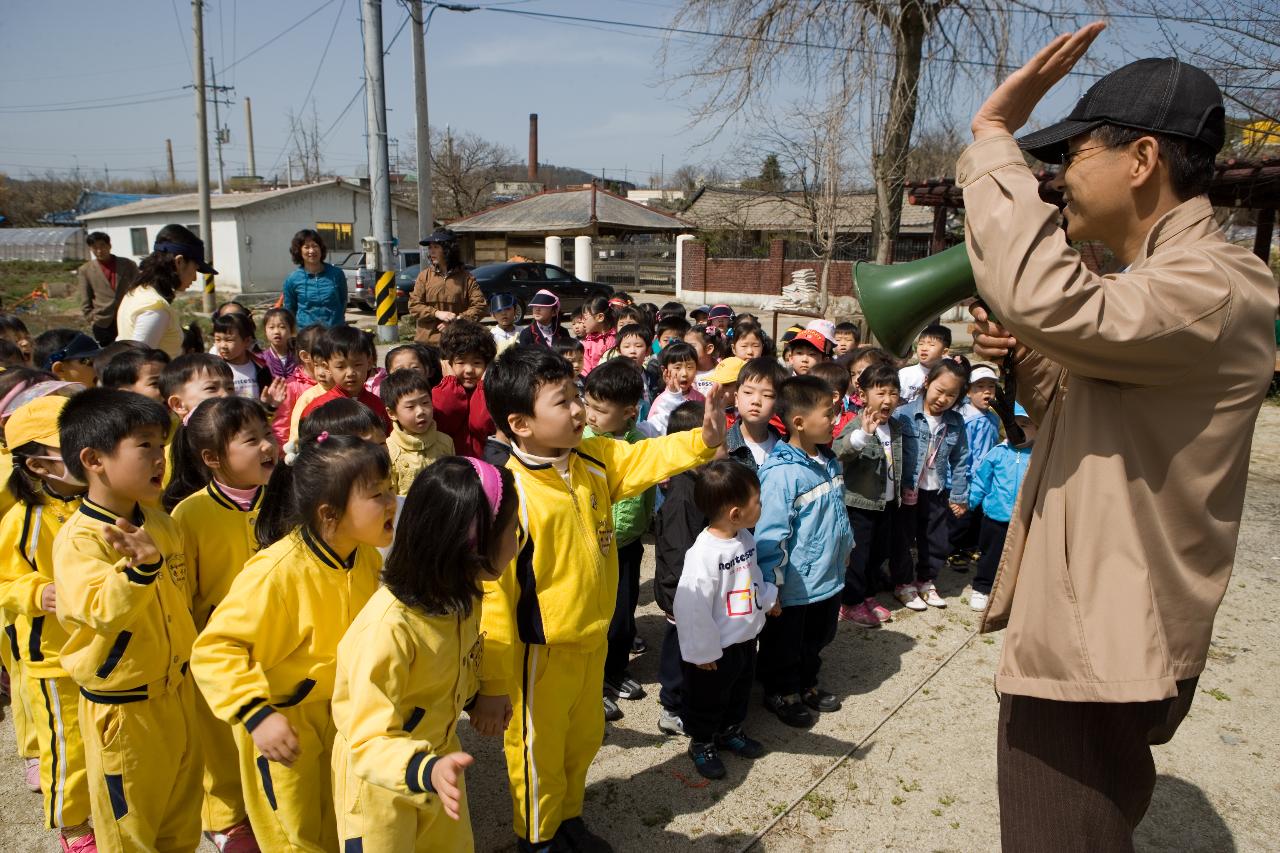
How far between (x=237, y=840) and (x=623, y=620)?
1.61 m

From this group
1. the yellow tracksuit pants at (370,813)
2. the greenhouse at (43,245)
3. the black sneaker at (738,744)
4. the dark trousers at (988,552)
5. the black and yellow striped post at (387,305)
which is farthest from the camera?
the greenhouse at (43,245)

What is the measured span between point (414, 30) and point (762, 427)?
11.8m

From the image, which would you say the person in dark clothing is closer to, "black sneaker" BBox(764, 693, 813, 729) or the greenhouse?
"black sneaker" BBox(764, 693, 813, 729)

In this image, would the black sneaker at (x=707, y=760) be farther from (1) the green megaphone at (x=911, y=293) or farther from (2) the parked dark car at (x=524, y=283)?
(2) the parked dark car at (x=524, y=283)

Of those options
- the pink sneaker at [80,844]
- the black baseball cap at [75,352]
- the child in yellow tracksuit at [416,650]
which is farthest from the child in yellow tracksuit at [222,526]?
the black baseball cap at [75,352]

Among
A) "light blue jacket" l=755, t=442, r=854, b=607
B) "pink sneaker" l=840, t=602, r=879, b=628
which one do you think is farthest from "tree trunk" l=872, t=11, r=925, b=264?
"light blue jacket" l=755, t=442, r=854, b=607

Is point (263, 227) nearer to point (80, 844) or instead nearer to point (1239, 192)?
point (1239, 192)

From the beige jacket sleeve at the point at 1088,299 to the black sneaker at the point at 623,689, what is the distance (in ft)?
8.71

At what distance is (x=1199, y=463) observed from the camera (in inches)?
53.6

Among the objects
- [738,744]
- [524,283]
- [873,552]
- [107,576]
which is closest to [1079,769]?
[738,744]

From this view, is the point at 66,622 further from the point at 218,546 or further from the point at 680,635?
the point at 680,635

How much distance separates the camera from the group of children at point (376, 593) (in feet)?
6.14

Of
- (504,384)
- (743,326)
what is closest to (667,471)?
(504,384)

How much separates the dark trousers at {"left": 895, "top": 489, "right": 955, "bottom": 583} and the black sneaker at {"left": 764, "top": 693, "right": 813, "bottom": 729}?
1582 millimetres
